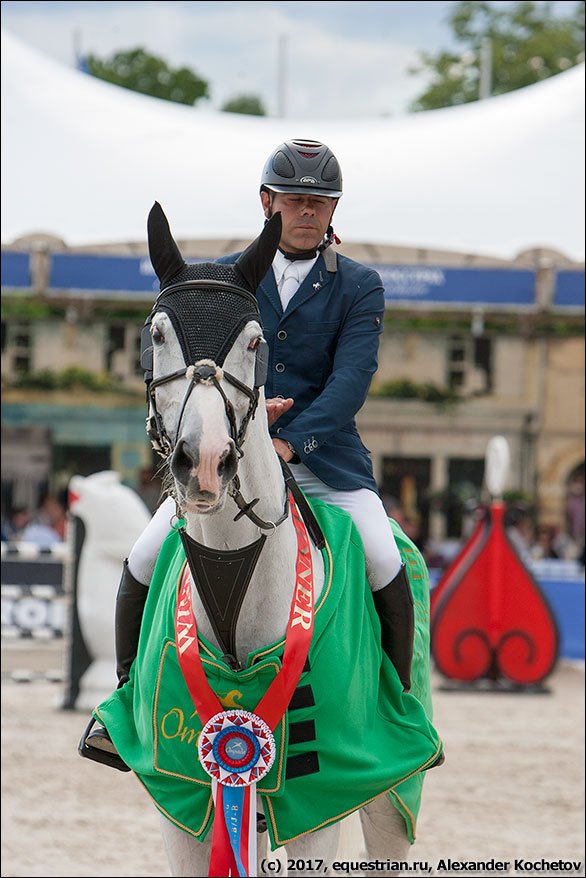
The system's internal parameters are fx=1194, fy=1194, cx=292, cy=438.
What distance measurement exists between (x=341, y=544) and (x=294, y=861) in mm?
867

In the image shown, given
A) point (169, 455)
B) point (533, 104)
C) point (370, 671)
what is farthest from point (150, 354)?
point (533, 104)

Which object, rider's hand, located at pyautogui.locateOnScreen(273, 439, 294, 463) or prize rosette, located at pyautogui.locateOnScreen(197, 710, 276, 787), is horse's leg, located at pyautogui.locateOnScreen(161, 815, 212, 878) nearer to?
prize rosette, located at pyautogui.locateOnScreen(197, 710, 276, 787)

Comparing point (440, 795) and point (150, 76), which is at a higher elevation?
point (150, 76)

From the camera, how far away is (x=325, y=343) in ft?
11.5

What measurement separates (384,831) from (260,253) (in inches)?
87.1

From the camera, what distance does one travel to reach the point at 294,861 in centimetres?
323

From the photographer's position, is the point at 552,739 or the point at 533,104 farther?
the point at 533,104

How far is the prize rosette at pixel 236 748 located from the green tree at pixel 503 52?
31565mm

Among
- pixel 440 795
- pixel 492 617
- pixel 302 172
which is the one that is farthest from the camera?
pixel 492 617

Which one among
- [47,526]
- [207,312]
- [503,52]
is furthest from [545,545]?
[503,52]

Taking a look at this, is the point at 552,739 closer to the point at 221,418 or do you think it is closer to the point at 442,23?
the point at 221,418

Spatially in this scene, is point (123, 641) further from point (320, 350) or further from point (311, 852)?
point (320, 350)

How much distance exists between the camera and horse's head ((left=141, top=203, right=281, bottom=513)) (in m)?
2.50

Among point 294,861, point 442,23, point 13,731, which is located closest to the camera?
point 294,861
